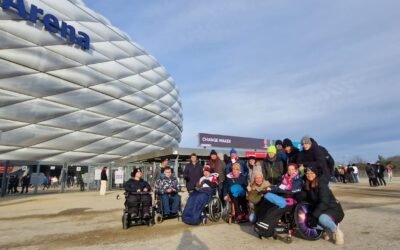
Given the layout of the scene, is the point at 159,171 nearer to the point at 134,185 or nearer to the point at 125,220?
the point at 134,185

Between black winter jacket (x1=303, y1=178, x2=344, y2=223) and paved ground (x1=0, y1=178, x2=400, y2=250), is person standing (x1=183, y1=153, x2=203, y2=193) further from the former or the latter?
black winter jacket (x1=303, y1=178, x2=344, y2=223)

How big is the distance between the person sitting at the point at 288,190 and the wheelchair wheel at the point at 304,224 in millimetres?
165

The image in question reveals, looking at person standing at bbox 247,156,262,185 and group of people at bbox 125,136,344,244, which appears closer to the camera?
group of people at bbox 125,136,344,244

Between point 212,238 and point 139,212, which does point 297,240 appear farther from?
point 139,212

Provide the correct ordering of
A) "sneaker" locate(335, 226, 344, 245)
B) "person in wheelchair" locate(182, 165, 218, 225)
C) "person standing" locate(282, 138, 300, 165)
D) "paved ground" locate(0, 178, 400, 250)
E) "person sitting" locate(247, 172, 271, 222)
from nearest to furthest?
"sneaker" locate(335, 226, 344, 245), "paved ground" locate(0, 178, 400, 250), "person sitting" locate(247, 172, 271, 222), "person standing" locate(282, 138, 300, 165), "person in wheelchair" locate(182, 165, 218, 225)

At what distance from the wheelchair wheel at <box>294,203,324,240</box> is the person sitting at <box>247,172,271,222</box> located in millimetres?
561

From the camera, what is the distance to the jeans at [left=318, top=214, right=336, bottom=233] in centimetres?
385

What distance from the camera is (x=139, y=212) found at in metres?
5.88

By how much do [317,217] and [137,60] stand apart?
97.7 feet

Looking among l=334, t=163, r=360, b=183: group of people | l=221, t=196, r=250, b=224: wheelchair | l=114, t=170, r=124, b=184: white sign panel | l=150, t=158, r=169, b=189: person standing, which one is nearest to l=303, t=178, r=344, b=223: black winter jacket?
l=221, t=196, r=250, b=224: wheelchair

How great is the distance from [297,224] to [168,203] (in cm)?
338

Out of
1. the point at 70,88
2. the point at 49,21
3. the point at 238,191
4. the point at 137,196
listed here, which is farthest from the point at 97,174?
the point at 238,191

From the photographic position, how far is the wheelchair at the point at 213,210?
6215mm

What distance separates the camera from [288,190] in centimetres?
438
